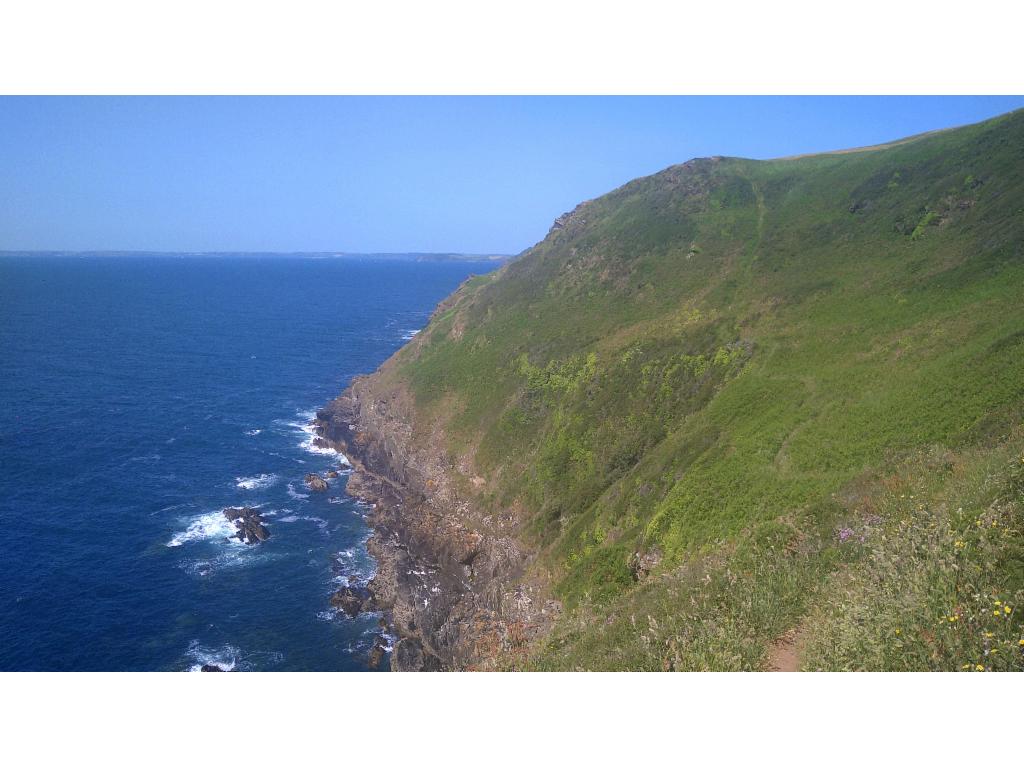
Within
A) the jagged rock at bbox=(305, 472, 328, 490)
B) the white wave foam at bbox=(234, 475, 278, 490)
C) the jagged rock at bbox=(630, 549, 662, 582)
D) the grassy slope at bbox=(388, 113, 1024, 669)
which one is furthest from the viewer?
the jagged rock at bbox=(305, 472, 328, 490)

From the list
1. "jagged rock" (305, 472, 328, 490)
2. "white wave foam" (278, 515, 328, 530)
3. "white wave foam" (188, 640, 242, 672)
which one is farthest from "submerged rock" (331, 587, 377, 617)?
"jagged rock" (305, 472, 328, 490)

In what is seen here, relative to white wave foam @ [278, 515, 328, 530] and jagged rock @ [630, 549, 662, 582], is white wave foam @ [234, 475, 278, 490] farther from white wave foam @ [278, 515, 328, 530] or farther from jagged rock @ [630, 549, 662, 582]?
jagged rock @ [630, 549, 662, 582]

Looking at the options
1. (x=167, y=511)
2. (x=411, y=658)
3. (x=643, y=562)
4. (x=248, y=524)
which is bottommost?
(x=411, y=658)

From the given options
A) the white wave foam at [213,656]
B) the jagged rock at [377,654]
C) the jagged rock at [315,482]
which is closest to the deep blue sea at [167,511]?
the white wave foam at [213,656]

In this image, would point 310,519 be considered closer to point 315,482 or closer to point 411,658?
point 315,482

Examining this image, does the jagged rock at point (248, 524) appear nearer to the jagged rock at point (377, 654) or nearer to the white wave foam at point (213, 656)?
the white wave foam at point (213, 656)

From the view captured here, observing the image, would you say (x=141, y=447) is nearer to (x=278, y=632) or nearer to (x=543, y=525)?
(x=278, y=632)

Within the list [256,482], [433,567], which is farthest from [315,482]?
[433,567]
